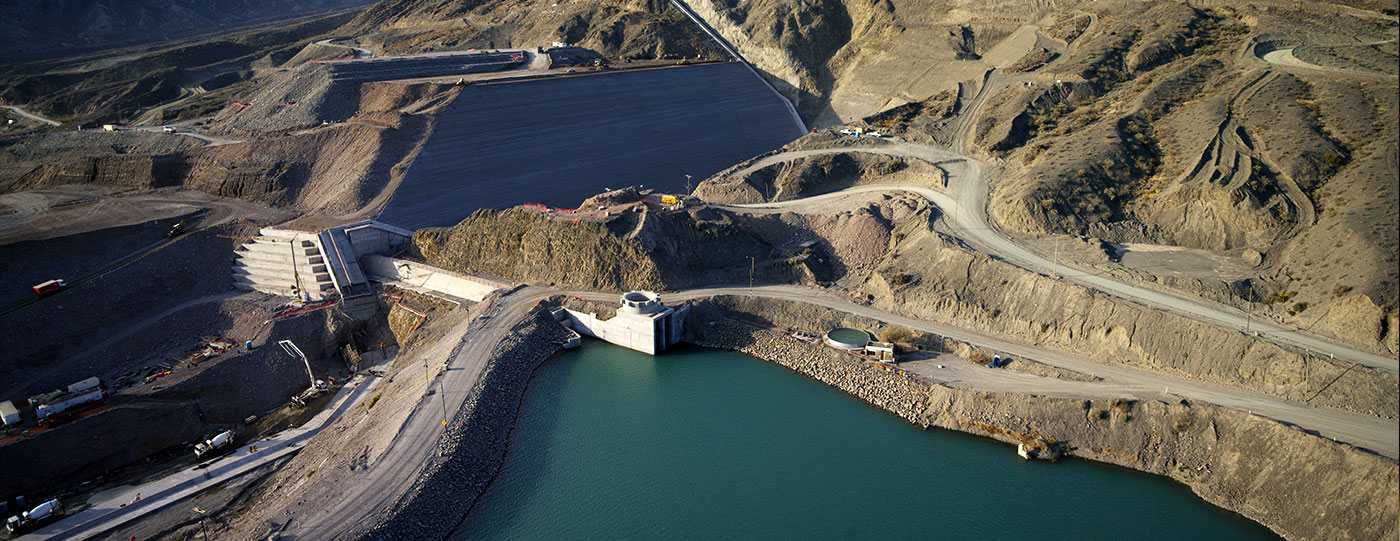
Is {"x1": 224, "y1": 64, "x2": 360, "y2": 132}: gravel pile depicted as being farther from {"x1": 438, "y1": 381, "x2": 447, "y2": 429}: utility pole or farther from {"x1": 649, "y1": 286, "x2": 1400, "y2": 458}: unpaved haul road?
{"x1": 438, "y1": 381, "x2": 447, "y2": 429}: utility pole

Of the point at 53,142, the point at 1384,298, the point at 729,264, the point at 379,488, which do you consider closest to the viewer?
the point at 1384,298

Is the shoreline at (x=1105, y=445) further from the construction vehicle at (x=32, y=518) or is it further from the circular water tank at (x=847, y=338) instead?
the construction vehicle at (x=32, y=518)

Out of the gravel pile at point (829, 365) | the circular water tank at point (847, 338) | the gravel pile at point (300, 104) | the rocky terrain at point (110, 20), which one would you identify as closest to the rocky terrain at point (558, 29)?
the gravel pile at point (300, 104)

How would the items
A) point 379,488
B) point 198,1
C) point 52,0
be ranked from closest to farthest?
1. point 379,488
2. point 52,0
3. point 198,1

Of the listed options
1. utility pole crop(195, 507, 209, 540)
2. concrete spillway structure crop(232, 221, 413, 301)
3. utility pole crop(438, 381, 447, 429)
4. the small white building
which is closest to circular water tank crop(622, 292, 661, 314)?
utility pole crop(438, 381, 447, 429)

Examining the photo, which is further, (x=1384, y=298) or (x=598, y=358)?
(x=598, y=358)

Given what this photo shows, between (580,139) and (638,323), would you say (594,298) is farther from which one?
(580,139)

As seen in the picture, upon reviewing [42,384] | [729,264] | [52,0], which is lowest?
[42,384]

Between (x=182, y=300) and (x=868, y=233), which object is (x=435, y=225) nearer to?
(x=182, y=300)

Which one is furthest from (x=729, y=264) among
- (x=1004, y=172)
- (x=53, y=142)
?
(x=53, y=142)
